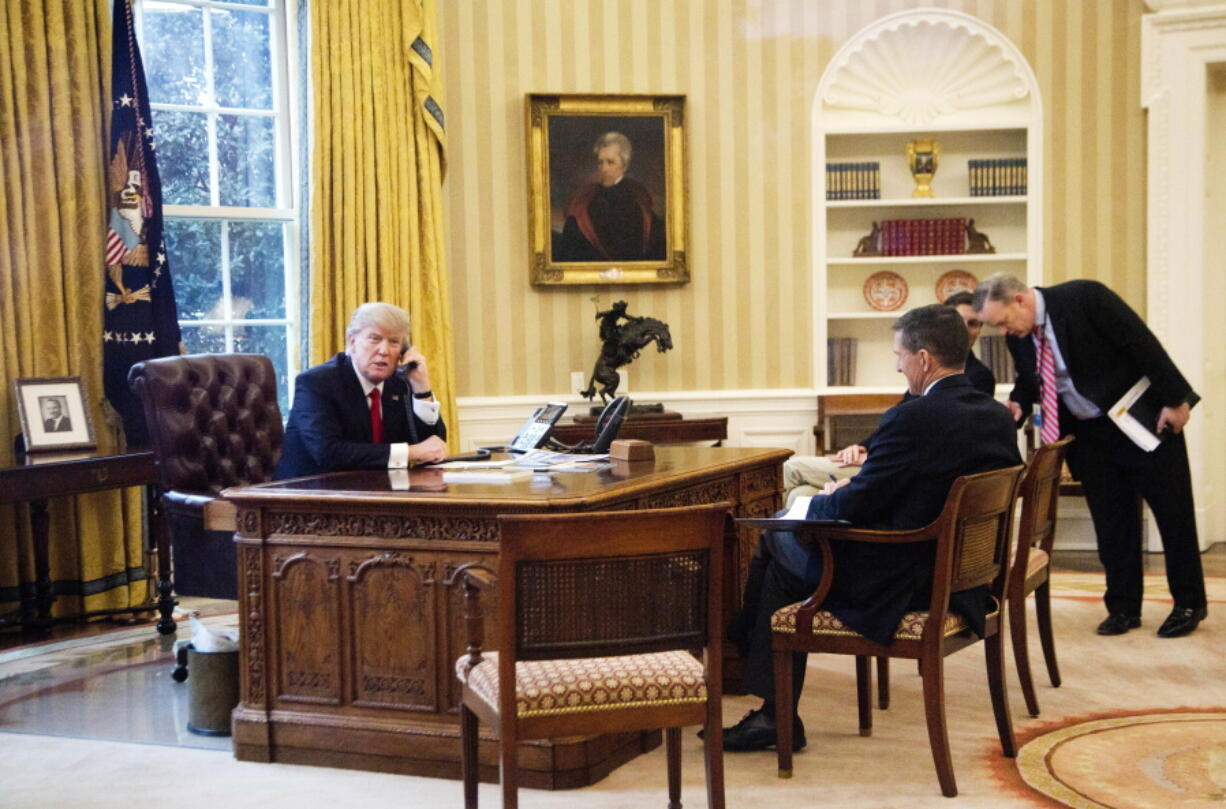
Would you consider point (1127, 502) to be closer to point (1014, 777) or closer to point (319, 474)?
point (1014, 777)

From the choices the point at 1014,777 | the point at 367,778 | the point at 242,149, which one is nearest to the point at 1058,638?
the point at 1014,777

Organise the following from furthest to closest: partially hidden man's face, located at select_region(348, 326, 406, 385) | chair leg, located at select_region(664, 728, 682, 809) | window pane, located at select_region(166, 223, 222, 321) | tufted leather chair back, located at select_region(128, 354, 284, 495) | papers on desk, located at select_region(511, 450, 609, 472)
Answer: window pane, located at select_region(166, 223, 222, 321), tufted leather chair back, located at select_region(128, 354, 284, 495), partially hidden man's face, located at select_region(348, 326, 406, 385), papers on desk, located at select_region(511, 450, 609, 472), chair leg, located at select_region(664, 728, 682, 809)

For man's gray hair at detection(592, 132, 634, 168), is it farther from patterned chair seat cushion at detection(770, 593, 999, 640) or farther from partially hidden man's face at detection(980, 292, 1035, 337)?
patterned chair seat cushion at detection(770, 593, 999, 640)

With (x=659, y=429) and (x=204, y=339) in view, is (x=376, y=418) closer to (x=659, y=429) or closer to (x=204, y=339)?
(x=204, y=339)

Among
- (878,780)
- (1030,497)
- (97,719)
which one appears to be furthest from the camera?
A: (97,719)

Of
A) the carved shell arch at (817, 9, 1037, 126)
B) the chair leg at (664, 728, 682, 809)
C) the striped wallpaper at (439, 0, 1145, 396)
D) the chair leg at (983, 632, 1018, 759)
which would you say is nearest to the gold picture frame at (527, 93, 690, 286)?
the striped wallpaper at (439, 0, 1145, 396)

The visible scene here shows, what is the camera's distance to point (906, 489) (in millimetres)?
3418

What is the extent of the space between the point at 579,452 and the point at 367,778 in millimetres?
1482

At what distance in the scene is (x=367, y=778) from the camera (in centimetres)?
360

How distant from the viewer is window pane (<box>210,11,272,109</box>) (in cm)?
637

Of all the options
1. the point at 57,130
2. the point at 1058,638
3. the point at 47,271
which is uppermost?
the point at 57,130

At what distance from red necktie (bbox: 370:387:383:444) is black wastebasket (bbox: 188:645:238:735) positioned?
0.92 m

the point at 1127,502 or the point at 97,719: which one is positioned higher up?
the point at 1127,502

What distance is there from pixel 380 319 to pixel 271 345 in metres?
2.40
